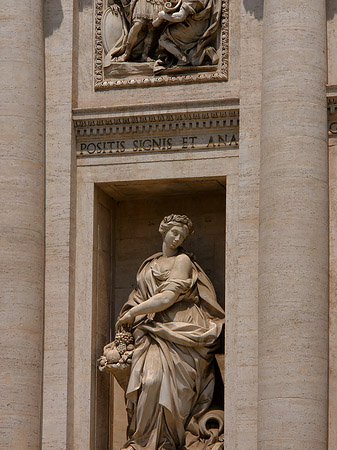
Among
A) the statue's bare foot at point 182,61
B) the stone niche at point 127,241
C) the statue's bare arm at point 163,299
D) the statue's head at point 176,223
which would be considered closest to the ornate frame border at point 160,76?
the statue's bare foot at point 182,61

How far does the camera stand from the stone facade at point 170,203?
1727 cm

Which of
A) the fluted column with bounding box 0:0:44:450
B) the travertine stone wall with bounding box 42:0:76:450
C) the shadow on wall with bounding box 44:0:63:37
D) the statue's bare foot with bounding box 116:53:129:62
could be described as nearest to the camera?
the fluted column with bounding box 0:0:44:450

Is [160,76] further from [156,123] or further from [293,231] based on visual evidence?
[293,231]

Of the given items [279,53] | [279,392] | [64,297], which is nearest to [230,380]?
[279,392]

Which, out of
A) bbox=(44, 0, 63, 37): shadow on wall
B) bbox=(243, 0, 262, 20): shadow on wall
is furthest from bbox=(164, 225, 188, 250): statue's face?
bbox=(44, 0, 63, 37): shadow on wall

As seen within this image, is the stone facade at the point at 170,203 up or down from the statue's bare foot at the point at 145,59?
down

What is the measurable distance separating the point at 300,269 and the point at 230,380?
1.57m

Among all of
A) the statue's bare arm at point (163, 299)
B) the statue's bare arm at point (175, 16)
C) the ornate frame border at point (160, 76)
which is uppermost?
the statue's bare arm at point (175, 16)

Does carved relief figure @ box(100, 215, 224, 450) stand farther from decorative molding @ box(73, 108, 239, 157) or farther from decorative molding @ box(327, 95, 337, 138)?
decorative molding @ box(327, 95, 337, 138)

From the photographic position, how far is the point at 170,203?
1944 centimetres

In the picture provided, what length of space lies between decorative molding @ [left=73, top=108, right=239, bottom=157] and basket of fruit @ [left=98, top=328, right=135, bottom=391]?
2.22m

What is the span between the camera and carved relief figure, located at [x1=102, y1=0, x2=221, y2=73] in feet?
61.6

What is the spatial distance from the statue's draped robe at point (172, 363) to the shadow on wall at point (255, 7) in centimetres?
309

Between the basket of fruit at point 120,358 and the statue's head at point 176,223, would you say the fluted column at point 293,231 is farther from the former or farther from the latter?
the basket of fruit at point 120,358
